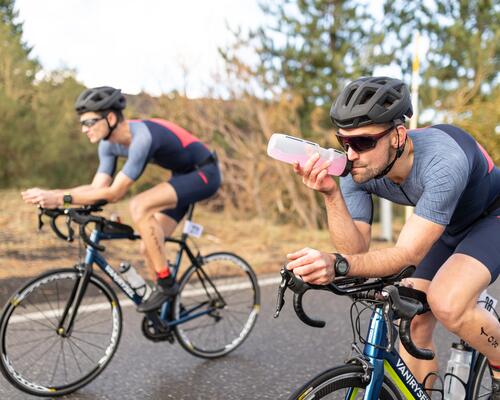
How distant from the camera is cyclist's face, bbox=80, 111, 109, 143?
4.16m

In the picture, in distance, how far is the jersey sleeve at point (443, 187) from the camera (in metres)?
2.34

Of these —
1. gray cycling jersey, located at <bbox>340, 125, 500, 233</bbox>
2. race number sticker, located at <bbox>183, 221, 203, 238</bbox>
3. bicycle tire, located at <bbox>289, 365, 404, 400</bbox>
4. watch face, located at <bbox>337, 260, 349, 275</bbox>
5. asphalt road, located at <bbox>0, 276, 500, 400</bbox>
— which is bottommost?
asphalt road, located at <bbox>0, 276, 500, 400</bbox>

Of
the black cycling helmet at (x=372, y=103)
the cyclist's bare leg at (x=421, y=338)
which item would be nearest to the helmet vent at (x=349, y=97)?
the black cycling helmet at (x=372, y=103)

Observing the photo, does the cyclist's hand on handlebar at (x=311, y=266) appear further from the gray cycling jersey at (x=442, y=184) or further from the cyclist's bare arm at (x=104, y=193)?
the cyclist's bare arm at (x=104, y=193)

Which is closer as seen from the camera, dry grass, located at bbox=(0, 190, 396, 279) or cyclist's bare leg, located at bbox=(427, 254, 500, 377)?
cyclist's bare leg, located at bbox=(427, 254, 500, 377)

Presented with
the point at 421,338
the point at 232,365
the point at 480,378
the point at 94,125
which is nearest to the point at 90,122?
the point at 94,125

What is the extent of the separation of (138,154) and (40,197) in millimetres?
807

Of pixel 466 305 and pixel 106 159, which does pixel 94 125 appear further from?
pixel 466 305

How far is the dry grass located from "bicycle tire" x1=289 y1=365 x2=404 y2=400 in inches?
145

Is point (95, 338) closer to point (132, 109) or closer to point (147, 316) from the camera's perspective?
point (147, 316)

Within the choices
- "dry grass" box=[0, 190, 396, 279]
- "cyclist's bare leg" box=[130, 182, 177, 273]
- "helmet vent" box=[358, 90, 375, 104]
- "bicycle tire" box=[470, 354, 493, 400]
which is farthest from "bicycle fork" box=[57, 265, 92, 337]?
"bicycle tire" box=[470, 354, 493, 400]

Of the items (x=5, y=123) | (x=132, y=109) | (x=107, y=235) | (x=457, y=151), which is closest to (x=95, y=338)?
(x=107, y=235)

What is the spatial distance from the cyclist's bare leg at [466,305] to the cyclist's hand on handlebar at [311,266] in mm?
727

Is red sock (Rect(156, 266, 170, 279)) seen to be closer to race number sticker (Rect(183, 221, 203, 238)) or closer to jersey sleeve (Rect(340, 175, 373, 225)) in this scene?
race number sticker (Rect(183, 221, 203, 238))
